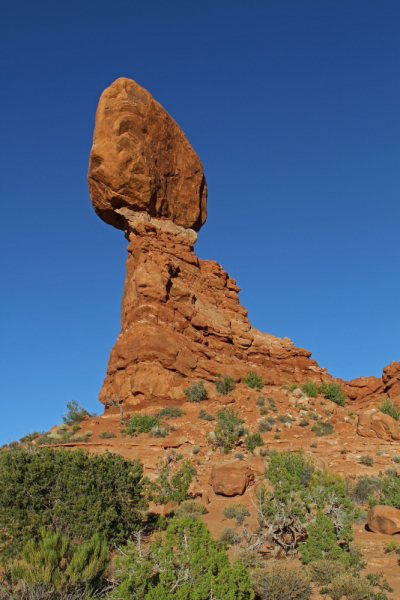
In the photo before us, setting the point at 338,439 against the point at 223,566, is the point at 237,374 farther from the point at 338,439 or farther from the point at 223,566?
the point at 223,566

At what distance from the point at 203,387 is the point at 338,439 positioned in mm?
8406

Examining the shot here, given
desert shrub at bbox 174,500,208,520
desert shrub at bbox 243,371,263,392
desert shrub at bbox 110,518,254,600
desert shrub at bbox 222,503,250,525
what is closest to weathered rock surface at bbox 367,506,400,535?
desert shrub at bbox 222,503,250,525

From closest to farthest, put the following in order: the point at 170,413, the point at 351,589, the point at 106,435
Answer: the point at 351,589 → the point at 106,435 → the point at 170,413

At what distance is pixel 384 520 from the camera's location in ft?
37.6

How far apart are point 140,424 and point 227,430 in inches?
178

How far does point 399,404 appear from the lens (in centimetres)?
2595

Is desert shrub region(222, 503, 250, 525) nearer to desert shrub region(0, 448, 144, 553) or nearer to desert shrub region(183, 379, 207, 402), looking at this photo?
desert shrub region(0, 448, 144, 553)

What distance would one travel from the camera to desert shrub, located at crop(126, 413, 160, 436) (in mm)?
21773

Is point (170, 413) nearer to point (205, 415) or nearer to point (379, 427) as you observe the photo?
point (205, 415)

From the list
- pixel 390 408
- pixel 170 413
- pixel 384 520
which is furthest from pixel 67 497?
pixel 390 408

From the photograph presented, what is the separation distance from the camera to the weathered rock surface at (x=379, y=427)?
20.9m

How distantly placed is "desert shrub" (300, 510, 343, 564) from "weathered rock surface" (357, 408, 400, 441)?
13.0 m

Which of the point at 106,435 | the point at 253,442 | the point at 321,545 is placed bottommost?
the point at 321,545

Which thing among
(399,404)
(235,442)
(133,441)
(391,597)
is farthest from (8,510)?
(399,404)
